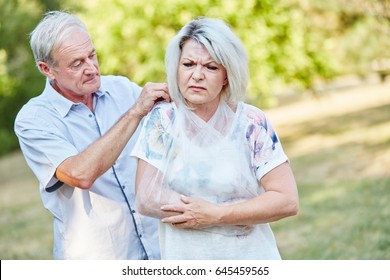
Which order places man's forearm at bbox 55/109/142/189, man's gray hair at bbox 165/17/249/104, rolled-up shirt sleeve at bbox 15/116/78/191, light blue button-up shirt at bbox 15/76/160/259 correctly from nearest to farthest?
1. man's gray hair at bbox 165/17/249/104
2. man's forearm at bbox 55/109/142/189
3. rolled-up shirt sleeve at bbox 15/116/78/191
4. light blue button-up shirt at bbox 15/76/160/259

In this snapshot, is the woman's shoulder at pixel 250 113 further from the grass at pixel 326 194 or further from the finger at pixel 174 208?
the grass at pixel 326 194

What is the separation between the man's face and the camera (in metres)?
3.03

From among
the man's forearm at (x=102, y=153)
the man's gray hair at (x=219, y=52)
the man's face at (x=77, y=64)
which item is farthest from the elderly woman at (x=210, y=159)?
the man's face at (x=77, y=64)

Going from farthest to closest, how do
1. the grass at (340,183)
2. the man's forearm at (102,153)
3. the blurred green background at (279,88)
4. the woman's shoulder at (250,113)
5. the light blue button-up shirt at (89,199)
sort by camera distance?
the blurred green background at (279,88)
the grass at (340,183)
the light blue button-up shirt at (89,199)
the man's forearm at (102,153)
the woman's shoulder at (250,113)

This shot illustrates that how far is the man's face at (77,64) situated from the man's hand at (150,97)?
12.3 inches

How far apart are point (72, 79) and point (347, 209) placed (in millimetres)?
6440

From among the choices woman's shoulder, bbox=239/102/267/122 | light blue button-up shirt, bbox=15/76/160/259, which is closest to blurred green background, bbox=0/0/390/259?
light blue button-up shirt, bbox=15/76/160/259

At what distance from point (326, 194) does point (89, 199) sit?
7520mm

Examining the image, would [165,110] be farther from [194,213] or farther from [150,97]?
[194,213]

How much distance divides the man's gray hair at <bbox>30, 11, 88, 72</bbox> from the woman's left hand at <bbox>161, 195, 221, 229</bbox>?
869 millimetres

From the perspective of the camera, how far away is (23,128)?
3.10m

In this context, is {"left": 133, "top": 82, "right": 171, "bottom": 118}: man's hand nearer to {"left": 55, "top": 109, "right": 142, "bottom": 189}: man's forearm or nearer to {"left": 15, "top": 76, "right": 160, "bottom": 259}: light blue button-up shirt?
{"left": 55, "top": 109, "right": 142, "bottom": 189}: man's forearm

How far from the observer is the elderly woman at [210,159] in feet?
8.50

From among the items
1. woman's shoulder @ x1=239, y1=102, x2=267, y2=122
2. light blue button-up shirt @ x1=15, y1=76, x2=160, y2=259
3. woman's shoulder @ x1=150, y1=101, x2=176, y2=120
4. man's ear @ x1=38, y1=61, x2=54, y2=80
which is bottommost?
light blue button-up shirt @ x1=15, y1=76, x2=160, y2=259
